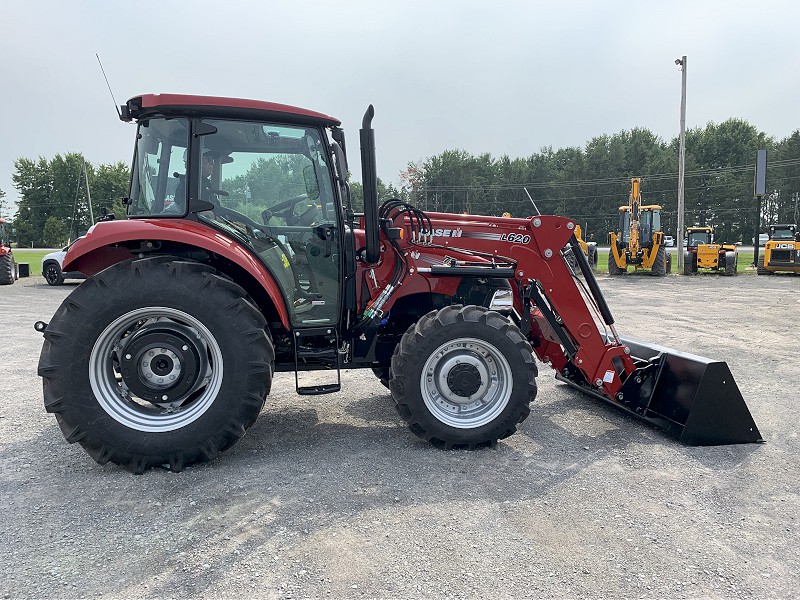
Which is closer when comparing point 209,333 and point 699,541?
point 699,541

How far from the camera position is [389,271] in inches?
187

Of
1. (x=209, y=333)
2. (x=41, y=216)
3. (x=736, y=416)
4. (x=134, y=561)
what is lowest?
(x=134, y=561)

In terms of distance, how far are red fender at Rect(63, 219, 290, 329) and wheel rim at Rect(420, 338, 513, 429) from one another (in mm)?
1225

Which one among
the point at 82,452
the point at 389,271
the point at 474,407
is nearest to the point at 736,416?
the point at 474,407

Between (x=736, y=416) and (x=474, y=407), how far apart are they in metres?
2.10

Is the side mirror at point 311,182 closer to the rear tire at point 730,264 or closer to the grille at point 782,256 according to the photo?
the rear tire at point 730,264

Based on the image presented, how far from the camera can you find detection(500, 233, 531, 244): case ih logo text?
4895 mm

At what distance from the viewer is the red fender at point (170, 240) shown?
381 cm

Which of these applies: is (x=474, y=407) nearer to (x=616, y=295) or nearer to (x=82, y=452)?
(x=82, y=452)

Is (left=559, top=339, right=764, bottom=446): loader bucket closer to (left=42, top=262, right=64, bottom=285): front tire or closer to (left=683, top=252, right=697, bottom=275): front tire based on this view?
(left=42, top=262, right=64, bottom=285): front tire

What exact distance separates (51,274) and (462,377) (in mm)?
20262

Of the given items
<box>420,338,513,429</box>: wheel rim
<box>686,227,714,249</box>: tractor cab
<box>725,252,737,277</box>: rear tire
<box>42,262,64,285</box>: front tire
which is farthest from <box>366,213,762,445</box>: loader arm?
<box>686,227,714,249</box>: tractor cab

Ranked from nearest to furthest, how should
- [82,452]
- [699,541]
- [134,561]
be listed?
1. [134,561]
2. [699,541]
3. [82,452]

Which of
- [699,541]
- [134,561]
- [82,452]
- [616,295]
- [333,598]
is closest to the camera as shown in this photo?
[333,598]
